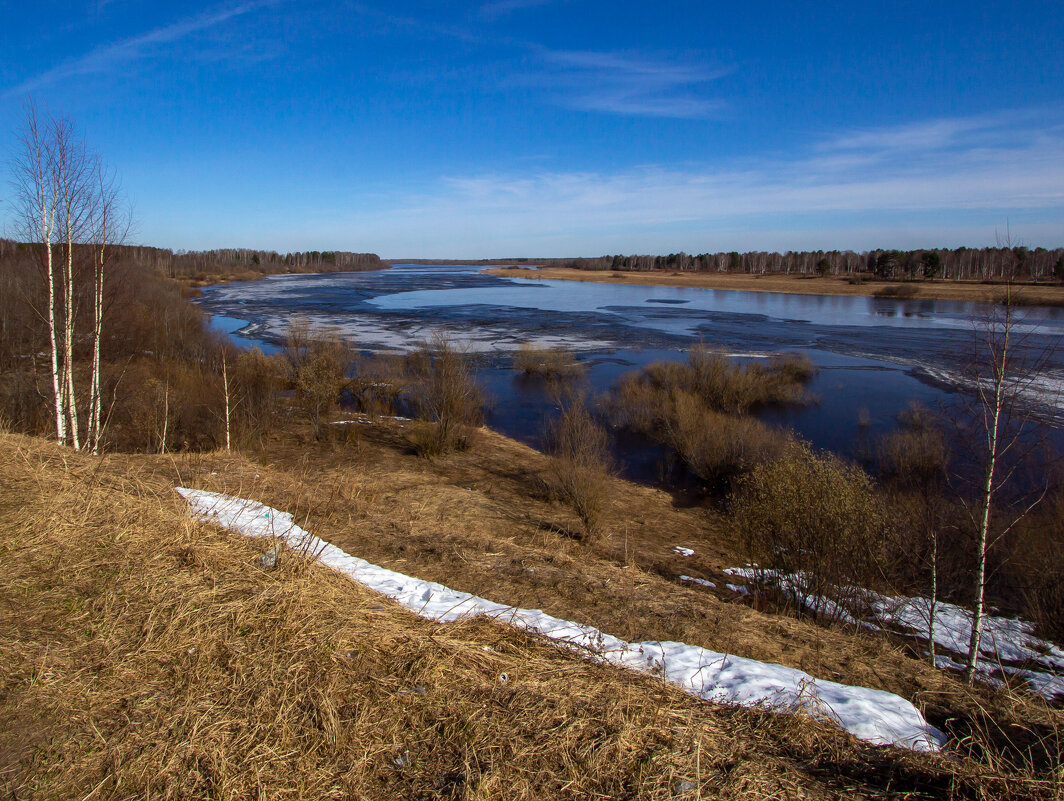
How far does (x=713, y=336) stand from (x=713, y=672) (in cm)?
3196

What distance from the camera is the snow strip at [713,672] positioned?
3199 mm

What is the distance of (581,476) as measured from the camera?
11.6 m

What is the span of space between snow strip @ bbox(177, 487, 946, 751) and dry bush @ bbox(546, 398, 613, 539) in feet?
19.6

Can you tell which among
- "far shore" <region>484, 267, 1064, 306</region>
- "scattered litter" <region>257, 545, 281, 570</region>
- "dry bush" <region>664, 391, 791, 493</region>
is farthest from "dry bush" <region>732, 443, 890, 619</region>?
"far shore" <region>484, 267, 1064, 306</region>

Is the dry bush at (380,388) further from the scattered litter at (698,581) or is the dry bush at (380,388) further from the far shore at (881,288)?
the far shore at (881,288)

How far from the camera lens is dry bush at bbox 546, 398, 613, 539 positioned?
11.3 m

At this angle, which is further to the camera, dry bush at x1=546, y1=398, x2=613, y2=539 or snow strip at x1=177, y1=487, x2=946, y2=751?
dry bush at x1=546, y1=398, x2=613, y2=539

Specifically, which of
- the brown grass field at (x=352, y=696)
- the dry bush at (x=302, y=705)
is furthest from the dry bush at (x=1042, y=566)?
the dry bush at (x=302, y=705)

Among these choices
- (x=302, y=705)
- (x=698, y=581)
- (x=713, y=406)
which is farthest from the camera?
(x=713, y=406)

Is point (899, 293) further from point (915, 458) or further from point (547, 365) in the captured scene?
point (915, 458)

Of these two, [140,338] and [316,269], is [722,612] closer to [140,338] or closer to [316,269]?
[140,338]

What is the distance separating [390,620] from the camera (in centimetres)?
371

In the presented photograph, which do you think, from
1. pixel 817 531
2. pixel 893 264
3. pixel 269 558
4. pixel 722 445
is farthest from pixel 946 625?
pixel 893 264

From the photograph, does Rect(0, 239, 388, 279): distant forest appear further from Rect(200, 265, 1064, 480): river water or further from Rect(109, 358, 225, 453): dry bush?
Rect(109, 358, 225, 453): dry bush
